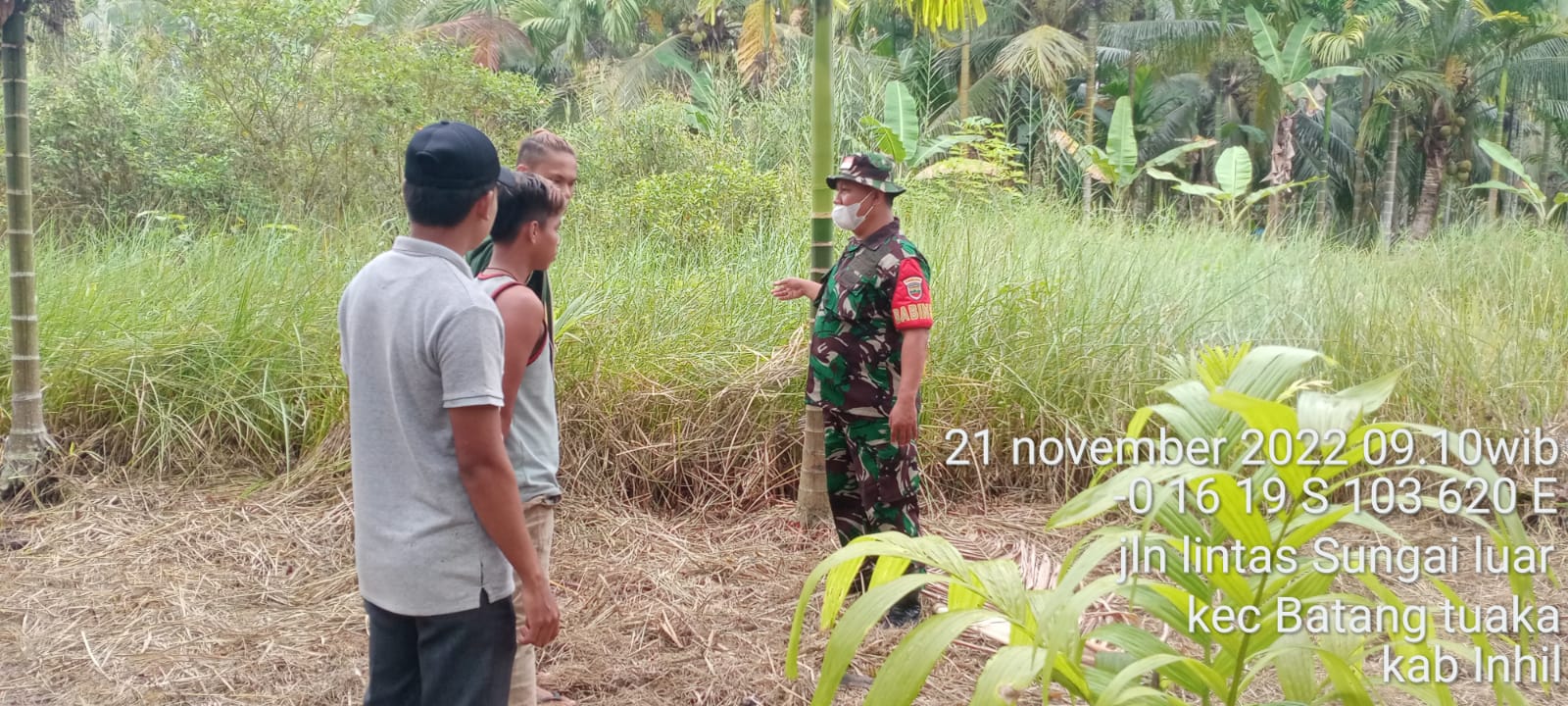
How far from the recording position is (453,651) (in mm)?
1997

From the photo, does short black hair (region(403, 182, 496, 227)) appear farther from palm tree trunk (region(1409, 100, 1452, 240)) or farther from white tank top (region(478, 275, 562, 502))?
palm tree trunk (region(1409, 100, 1452, 240))

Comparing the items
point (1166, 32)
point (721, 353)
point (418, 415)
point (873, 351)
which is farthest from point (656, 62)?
point (418, 415)

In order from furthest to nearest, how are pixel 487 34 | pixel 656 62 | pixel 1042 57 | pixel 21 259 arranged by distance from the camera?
pixel 656 62
pixel 487 34
pixel 1042 57
pixel 21 259

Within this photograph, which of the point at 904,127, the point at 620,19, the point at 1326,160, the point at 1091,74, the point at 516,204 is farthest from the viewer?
the point at 1326,160

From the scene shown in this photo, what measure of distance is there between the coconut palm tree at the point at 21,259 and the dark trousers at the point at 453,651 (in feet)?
12.4

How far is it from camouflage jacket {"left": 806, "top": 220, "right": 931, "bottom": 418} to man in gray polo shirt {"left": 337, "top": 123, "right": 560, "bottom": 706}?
1.95 m

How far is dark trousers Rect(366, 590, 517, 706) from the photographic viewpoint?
200 cm

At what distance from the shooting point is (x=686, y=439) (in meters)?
5.29

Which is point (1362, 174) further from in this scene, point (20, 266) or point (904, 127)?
point (20, 266)

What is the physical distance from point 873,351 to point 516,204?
1.74 metres

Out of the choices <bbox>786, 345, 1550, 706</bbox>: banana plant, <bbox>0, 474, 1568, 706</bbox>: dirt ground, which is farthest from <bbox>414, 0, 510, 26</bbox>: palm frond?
<bbox>786, 345, 1550, 706</bbox>: banana plant

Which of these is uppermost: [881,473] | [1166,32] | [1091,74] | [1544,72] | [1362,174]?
[1166,32]

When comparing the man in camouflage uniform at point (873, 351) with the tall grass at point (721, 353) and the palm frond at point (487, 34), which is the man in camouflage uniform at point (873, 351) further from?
the palm frond at point (487, 34)

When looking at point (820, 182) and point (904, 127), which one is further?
point (904, 127)
